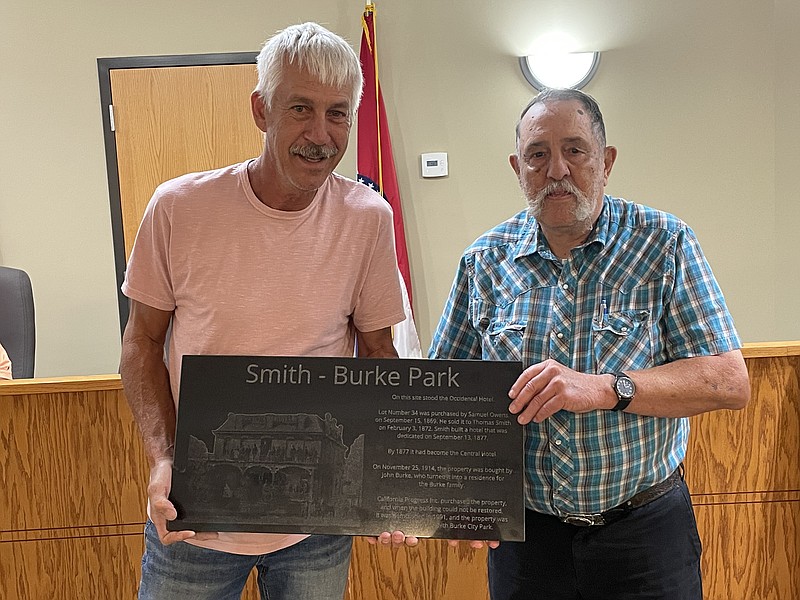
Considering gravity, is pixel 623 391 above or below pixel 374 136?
below

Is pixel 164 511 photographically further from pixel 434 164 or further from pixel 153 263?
pixel 434 164

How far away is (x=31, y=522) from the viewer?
217 centimetres

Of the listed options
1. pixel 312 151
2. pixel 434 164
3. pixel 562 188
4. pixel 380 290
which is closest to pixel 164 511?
pixel 380 290

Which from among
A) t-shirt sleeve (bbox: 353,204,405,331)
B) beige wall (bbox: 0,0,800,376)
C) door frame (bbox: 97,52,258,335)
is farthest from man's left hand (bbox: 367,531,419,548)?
door frame (bbox: 97,52,258,335)

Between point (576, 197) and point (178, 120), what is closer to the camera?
point (576, 197)

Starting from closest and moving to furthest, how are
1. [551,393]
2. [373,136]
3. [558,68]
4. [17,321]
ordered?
1. [551,393]
2. [17,321]
3. [373,136]
4. [558,68]

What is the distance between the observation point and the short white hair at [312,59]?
1.42 metres

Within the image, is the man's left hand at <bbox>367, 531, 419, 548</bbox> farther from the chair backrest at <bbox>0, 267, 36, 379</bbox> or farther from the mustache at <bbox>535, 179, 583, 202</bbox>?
the chair backrest at <bbox>0, 267, 36, 379</bbox>

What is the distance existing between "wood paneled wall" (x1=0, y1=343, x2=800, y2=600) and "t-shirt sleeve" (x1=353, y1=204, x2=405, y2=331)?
89 centimetres

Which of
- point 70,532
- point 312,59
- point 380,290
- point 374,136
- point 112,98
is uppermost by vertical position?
point 112,98

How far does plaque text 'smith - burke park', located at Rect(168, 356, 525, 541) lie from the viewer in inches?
54.4

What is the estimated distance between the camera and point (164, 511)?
1.37 meters

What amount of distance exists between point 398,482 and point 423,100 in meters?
3.03

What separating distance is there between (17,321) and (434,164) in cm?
205
